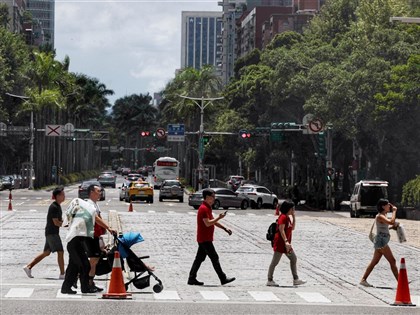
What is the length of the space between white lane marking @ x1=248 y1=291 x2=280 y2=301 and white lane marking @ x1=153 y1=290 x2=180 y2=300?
1.35 meters

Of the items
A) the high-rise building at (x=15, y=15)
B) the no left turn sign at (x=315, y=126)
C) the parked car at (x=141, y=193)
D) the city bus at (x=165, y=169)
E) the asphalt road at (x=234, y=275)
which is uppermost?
the high-rise building at (x=15, y=15)

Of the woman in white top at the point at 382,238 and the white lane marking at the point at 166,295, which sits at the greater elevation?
the woman in white top at the point at 382,238

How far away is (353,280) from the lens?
2331 cm

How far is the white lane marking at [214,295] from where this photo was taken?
19.0m

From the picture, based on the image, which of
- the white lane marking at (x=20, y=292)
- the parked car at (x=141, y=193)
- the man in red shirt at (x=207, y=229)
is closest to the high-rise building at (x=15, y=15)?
the parked car at (x=141, y=193)

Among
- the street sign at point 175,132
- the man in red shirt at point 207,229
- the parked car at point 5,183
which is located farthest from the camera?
the street sign at point 175,132

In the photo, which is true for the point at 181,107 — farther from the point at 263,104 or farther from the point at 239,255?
the point at 239,255

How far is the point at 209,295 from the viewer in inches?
765

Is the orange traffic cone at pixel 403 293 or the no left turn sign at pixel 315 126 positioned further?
the no left turn sign at pixel 315 126

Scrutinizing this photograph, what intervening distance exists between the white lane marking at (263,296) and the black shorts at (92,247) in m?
2.82

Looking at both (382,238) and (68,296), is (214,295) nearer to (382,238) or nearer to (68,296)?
(68,296)

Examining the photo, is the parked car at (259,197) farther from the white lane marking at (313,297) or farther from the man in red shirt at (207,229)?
the white lane marking at (313,297)

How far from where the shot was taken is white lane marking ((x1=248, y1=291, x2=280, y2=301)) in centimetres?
1900

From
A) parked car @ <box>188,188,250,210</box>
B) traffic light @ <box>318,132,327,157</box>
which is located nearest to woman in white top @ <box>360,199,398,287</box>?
parked car @ <box>188,188,250,210</box>
